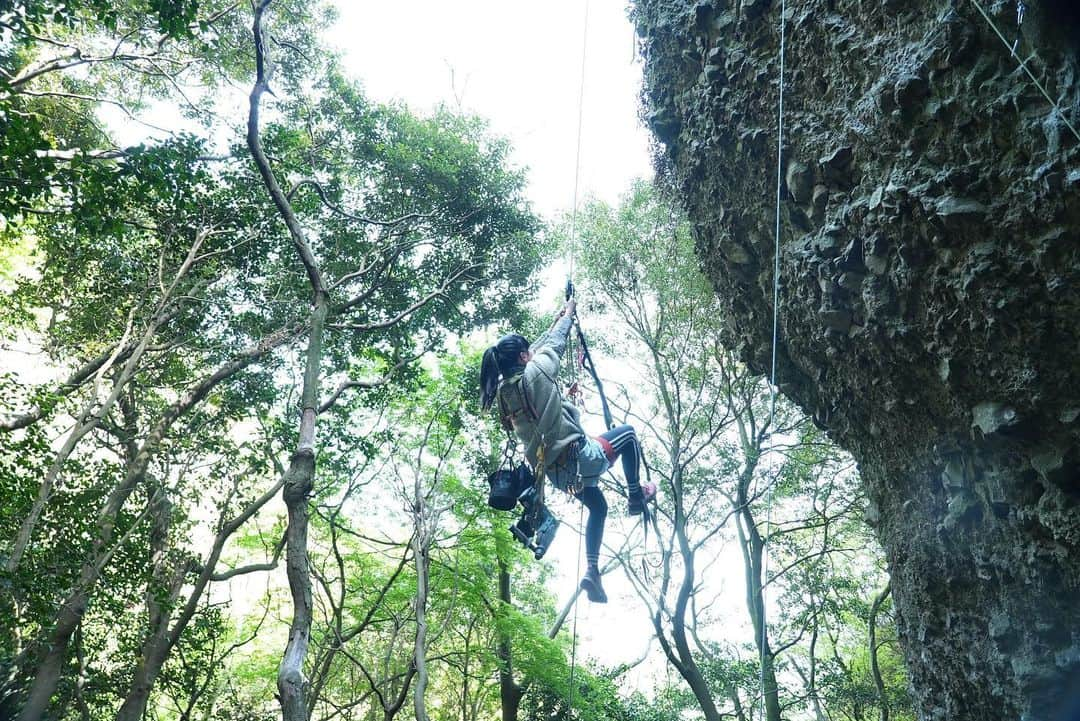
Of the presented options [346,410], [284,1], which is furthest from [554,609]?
[284,1]

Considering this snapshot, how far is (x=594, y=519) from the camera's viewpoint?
5078mm

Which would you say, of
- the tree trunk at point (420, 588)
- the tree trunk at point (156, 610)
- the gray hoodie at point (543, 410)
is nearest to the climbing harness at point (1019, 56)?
the gray hoodie at point (543, 410)

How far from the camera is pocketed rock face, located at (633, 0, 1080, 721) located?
11.1 ft

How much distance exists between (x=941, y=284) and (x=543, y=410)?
2514 mm

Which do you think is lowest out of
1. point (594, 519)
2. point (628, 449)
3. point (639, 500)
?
point (594, 519)

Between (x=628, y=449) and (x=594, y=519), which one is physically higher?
(x=628, y=449)

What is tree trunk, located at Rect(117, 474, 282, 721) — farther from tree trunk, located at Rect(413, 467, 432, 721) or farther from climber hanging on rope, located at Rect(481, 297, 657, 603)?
climber hanging on rope, located at Rect(481, 297, 657, 603)

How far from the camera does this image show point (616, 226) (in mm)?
11328

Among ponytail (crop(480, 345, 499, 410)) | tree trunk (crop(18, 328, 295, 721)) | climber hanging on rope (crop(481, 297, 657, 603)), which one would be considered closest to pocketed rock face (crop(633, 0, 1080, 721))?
climber hanging on rope (crop(481, 297, 657, 603))

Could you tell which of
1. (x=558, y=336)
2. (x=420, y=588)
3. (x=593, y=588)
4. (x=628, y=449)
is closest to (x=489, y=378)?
(x=558, y=336)

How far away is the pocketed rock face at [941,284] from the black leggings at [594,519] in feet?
6.37

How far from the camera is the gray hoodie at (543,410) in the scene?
4.61m

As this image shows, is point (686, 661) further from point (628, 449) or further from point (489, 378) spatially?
point (489, 378)

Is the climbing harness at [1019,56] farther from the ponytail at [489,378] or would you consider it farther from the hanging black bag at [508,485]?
the hanging black bag at [508,485]
